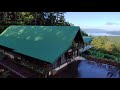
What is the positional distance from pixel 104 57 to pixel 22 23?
1.99 metres

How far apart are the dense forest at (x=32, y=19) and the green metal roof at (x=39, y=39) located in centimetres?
10

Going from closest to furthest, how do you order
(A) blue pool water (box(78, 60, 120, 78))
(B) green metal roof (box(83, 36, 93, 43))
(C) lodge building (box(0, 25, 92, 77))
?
(A) blue pool water (box(78, 60, 120, 78))
(C) lodge building (box(0, 25, 92, 77))
(B) green metal roof (box(83, 36, 93, 43))

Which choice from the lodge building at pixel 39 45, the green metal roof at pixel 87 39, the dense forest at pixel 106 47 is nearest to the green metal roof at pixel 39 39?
the lodge building at pixel 39 45

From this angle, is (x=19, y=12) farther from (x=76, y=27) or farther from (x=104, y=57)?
(x=104, y=57)

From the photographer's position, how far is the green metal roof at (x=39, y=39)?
3721mm

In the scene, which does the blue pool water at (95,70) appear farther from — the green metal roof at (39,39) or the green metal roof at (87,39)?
the green metal roof at (39,39)

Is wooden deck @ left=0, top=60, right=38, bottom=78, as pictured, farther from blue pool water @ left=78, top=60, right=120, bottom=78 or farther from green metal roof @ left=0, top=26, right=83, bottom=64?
blue pool water @ left=78, top=60, right=120, bottom=78

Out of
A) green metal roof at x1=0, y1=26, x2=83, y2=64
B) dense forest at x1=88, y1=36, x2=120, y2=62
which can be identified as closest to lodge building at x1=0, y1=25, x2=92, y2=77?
green metal roof at x1=0, y1=26, x2=83, y2=64

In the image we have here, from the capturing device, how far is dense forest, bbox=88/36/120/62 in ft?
12.1

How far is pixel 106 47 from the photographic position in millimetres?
3811

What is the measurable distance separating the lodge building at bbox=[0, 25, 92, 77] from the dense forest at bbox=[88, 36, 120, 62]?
0.32m

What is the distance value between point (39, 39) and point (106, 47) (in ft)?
4.95
